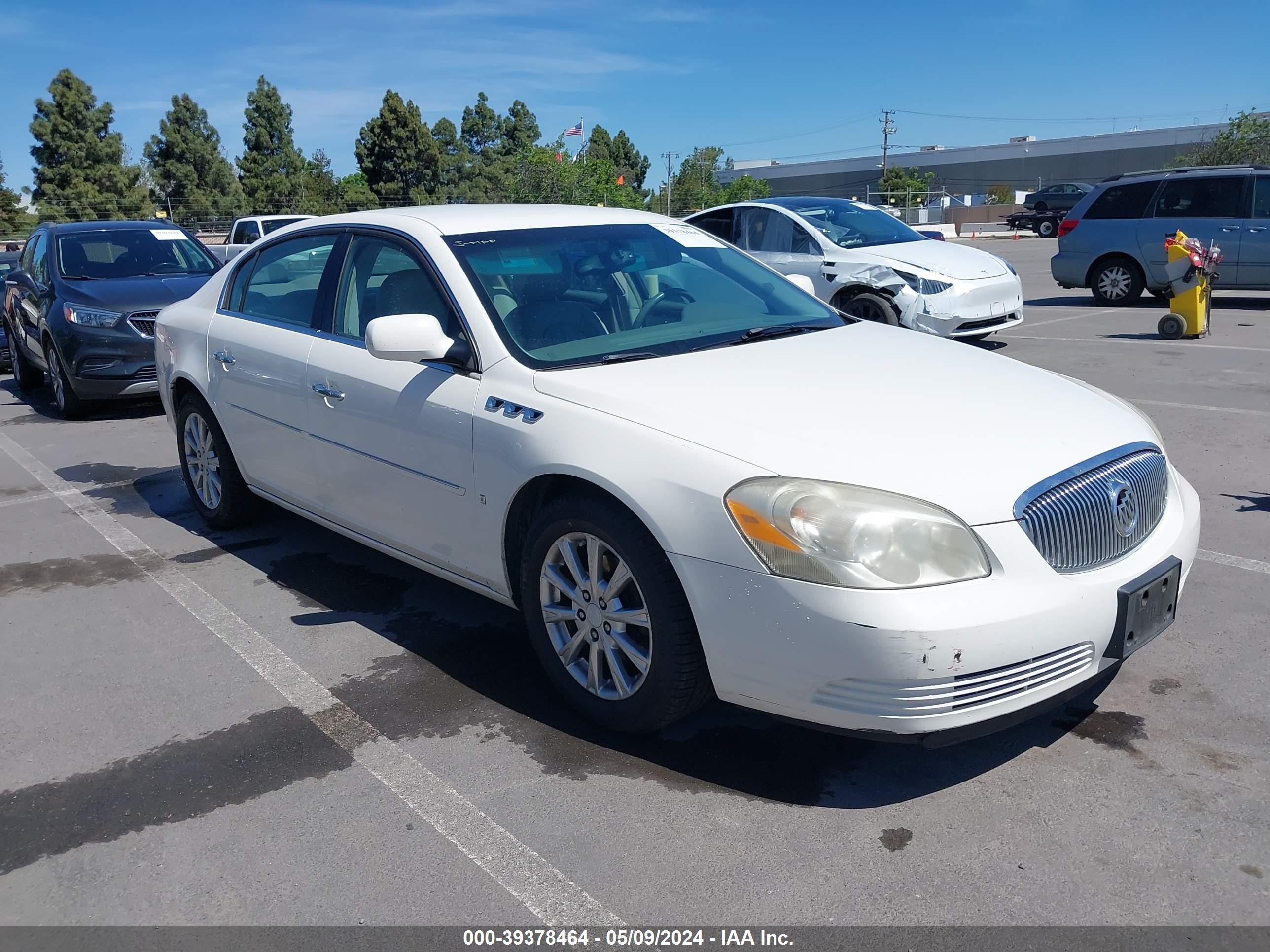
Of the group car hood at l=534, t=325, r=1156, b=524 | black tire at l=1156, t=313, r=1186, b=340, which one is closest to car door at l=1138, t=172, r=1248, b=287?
black tire at l=1156, t=313, r=1186, b=340

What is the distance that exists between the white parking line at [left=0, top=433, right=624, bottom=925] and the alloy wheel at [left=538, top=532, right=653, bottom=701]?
0.58 m

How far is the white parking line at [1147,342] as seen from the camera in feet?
34.6

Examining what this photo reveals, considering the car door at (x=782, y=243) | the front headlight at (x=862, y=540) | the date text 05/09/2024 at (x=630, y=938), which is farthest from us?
the car door at (x=782, y=243)

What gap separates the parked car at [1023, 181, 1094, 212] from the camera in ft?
139

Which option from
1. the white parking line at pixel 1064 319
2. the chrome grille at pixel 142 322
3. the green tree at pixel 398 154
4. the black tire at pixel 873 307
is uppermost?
the green tree at pixel 398 154

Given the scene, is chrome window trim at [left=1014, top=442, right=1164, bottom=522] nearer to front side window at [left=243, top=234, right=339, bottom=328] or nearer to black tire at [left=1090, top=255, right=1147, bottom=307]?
front side window at [left=243, top=234, right=339, bottom=328]

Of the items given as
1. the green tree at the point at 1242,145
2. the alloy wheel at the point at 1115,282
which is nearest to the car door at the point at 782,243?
the alloy wheel at the point at 1115,282

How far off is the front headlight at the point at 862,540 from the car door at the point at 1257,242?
12624 millimetres

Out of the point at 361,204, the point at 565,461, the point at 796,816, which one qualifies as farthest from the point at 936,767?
the point at 361,204

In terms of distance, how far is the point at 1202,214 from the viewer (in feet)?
43.8

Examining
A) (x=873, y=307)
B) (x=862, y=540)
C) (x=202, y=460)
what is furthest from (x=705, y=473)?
(x=873, y=307)

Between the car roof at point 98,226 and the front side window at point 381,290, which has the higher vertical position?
the car roof at point 98,226

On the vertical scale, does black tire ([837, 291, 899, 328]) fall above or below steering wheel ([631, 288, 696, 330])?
below

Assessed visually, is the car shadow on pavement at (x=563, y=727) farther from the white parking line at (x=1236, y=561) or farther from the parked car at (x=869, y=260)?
the parked car at (x=869, y=260)
